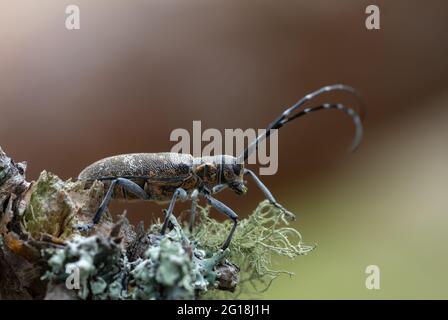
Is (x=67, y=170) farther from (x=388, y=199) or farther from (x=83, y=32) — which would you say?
(x=388, y=199)

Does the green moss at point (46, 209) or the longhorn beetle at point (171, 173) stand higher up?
the longhorn beetle at point (171, 173)

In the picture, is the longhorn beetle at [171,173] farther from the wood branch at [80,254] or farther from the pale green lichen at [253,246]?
the wood branch at [80,254]

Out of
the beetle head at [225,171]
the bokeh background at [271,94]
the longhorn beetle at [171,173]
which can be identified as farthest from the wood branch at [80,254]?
the bokeh background at [271,94]

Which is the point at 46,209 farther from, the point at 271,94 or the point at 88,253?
the point at 271,94

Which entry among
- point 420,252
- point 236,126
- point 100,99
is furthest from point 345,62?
point 100,99

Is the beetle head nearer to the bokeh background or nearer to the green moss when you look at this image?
the green moss

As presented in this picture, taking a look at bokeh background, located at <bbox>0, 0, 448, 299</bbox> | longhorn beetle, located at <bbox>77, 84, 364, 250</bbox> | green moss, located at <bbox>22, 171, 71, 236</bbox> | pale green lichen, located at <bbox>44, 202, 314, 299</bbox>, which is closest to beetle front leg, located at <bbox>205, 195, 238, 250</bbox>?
longhorn beetle, located at <bbox>77, 84, 364, 250</bbox>

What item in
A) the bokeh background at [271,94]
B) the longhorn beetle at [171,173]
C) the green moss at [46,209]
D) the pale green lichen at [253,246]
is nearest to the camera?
the green moss at [46,209]
